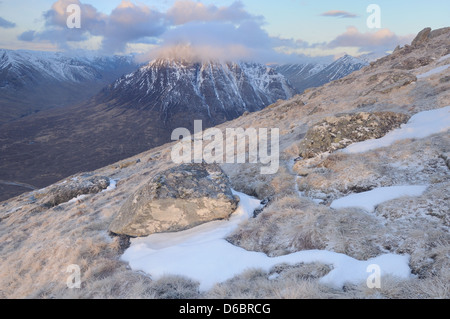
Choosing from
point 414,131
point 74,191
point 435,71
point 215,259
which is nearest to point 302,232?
point 215,259

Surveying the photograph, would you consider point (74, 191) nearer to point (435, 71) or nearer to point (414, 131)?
point (414, 131)

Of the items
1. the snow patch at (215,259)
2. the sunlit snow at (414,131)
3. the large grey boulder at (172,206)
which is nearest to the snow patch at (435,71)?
the sunlit snow at (414,131)

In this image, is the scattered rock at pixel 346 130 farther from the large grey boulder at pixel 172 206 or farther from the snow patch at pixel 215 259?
the snow patch at pixel 215 259

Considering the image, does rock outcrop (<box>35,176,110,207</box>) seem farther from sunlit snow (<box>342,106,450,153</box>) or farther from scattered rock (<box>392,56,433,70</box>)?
scattered rock (<box>392,56,433,70</box>)

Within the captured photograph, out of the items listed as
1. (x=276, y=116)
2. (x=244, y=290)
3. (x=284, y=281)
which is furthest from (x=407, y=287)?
(x=276, y=116)

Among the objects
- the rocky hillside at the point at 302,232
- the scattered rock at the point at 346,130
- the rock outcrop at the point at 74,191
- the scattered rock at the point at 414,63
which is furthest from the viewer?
the scattered rock at the point at 414,63

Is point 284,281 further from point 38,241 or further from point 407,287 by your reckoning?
point 38,241
